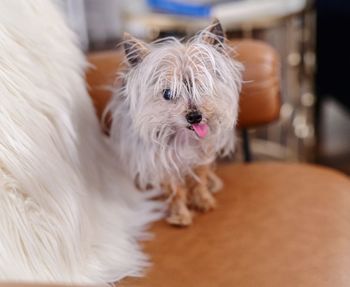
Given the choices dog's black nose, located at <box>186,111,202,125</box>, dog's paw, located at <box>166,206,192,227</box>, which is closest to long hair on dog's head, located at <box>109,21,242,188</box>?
dog's black nose, located at <box>186,111,202,125</box>

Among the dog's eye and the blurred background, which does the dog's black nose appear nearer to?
the dog's eye

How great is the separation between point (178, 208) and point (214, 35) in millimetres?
306

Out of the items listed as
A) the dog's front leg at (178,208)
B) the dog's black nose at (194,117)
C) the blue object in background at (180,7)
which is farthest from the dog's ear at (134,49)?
the blue object in background at (180,7)

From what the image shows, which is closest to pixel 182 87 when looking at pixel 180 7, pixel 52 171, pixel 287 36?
pixel 52 171

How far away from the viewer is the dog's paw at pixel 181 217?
899 mm

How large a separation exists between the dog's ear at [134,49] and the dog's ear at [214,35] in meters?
0.09

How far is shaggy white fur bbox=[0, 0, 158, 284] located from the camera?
72 cm

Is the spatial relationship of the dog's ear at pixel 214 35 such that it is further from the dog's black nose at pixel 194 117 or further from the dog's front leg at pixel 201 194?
the dog's front leg at pixel 201 194

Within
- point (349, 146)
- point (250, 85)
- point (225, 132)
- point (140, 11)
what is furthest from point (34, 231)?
point (349, 146)

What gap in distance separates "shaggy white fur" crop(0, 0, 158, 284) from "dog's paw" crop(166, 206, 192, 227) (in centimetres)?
5

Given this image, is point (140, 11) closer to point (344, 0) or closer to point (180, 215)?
point (344, 0)

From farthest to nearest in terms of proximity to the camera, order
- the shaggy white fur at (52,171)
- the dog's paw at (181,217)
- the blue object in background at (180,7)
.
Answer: the blue object in background at (180,7)
the dog's paw at (181,217)
the shaggy white fur at (52,171)

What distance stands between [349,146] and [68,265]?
1497 millimetres

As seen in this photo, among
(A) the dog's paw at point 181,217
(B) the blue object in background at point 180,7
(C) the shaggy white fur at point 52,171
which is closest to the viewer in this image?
(C) the shaggy white fur at point 52,171
